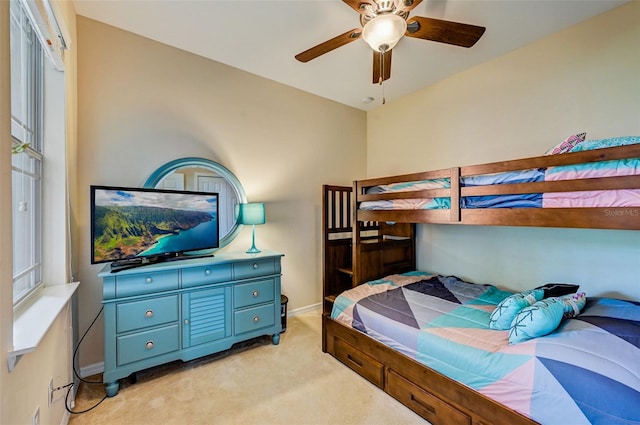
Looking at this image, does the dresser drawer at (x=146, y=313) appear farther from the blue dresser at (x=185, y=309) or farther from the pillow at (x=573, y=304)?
the pillow at (x=573, y=304)

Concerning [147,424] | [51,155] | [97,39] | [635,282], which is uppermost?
[97,39]

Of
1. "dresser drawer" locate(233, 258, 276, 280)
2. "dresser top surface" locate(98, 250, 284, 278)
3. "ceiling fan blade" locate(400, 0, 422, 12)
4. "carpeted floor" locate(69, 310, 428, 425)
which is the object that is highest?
"ceiling fan blade" locate(400, 0, 422, 12)

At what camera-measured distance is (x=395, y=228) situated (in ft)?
11.8

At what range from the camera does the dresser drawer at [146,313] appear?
1950mm

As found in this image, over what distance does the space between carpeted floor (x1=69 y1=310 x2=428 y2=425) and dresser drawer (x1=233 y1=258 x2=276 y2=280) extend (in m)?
0.74

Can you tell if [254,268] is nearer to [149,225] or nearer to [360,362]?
[149,225]

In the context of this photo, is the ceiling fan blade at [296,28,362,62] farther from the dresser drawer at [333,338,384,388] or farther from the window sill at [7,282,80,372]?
the dresser drawer at [333,338,384,388]

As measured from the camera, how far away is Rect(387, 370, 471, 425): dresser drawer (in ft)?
5.09

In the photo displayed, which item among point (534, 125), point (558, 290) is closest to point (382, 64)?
point (534, 125)

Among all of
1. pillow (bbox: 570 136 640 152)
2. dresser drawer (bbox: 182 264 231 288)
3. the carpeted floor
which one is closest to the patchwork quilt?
the carpeted floor

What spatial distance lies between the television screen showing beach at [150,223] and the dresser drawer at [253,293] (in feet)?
1.71

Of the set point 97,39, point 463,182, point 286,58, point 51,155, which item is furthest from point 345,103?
point 51,155

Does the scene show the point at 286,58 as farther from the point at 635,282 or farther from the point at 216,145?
the point at 635,282

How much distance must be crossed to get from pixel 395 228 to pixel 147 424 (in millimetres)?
3059
